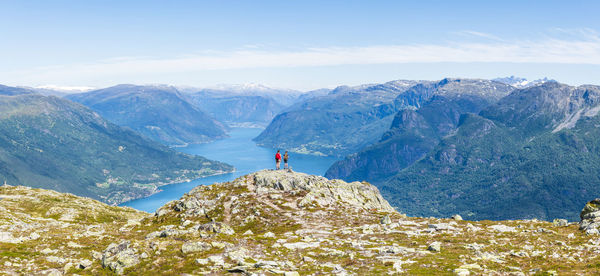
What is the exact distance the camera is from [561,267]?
33.1 meters

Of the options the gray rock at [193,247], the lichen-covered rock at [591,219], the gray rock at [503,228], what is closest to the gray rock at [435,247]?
the gray rock at [503,228]

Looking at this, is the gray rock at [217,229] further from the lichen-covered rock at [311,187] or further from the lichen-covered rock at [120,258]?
the lichen-covered rock at [311,187]

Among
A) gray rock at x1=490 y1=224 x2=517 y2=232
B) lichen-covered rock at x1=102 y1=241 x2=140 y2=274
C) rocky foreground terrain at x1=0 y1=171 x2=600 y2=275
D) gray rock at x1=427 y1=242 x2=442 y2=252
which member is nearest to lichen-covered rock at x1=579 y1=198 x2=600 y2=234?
rocky foreground terrain at x1=0 y1=171 x2=600 y2=275

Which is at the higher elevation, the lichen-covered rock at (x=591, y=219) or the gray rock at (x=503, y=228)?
the lichen-covered rock at (x=591, y=219)

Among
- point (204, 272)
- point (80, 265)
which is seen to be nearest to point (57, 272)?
point (80, 265)

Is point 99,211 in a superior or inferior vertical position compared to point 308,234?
inferior

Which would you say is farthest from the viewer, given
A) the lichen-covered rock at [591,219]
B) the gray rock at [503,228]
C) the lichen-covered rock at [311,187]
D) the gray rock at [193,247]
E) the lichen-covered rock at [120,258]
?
the lichen-covered rock at [311,187]

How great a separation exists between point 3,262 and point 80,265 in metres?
7.69

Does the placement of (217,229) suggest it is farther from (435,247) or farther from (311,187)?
(435,247)

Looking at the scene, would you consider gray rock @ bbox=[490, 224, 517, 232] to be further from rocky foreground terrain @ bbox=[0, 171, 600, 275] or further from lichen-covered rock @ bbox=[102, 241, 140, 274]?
lichen-covered rock @ bbox=[102, 241, 140, 274]

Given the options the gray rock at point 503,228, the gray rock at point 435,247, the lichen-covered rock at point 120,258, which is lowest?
the gray rock at point 503,228

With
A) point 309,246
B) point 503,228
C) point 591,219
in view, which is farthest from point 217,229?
point 591,219

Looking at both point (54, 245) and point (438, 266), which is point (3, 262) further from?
point (438, 266)

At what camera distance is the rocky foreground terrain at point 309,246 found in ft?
117
